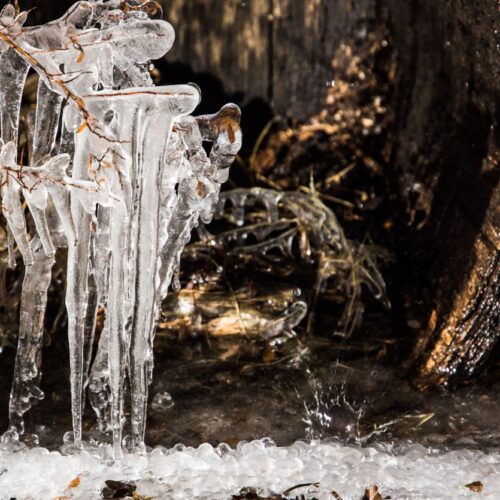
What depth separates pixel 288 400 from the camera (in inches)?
126

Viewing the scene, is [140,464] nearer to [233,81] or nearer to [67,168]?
[67,168]

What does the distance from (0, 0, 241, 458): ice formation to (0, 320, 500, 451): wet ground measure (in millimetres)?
259

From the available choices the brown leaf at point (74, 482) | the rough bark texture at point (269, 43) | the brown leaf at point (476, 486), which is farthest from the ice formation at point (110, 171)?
the rough bark texture at point (269, 43)

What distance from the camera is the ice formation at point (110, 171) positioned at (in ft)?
8.57

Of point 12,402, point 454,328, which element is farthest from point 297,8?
point 12,402

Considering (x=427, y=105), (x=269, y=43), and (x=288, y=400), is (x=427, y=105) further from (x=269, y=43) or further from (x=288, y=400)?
(x=288, y=400)

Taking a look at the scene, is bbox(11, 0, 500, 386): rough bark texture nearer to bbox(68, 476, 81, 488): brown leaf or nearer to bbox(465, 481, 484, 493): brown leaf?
bbox(465, 481, 484, 493): brown leaf

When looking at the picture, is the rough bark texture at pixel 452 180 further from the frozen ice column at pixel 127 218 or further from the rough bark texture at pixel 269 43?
the frozen ice column at pixel 127 218

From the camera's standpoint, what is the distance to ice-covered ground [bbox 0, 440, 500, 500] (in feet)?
8.83

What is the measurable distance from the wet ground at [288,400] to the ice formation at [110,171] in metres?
0.26

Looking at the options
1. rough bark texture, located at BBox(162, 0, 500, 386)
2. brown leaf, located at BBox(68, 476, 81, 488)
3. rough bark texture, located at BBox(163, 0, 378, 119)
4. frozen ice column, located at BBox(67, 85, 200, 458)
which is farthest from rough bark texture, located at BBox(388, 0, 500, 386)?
brown leaf, located at BBox(68, 476, 81, 488)

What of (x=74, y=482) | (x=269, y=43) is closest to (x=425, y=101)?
(x=269, y=43)

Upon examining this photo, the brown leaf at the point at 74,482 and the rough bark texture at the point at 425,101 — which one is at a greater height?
the rough bark texture at the point at 425,101

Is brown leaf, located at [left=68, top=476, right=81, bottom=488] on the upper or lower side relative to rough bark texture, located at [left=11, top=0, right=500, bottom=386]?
lower
